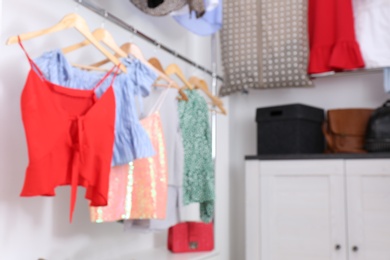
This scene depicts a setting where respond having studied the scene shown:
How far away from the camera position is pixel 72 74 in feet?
5.07

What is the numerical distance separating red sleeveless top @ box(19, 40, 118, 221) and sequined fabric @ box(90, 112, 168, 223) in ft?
0.53

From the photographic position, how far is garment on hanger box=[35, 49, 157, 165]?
1515mm

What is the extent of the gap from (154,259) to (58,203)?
552 mm

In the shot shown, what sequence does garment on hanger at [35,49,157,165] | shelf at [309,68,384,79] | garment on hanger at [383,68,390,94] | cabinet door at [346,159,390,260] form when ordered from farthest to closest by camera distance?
shelf at [309,68,384,79], garment on hanger at [383,68,390,94], cabinet door at [346,159,390,260], garment on hanger at [35,49,157,165]

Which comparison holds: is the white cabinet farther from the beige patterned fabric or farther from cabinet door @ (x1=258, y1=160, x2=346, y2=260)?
the beige patterned fabric

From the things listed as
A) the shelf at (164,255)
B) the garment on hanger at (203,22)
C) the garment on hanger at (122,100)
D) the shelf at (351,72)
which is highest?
the garment on hanger at (203,22)

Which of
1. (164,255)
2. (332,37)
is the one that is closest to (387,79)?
(332,37)

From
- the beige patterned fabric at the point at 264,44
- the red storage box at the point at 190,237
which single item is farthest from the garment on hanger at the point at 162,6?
the red storage box at the point at 190,237

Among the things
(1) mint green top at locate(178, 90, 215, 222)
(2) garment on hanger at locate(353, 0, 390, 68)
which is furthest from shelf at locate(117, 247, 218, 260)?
(2) garment on hanger at locate(353, 0, 390, 68)

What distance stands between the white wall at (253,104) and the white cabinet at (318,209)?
55 cm

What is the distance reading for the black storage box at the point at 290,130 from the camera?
8.50 feet

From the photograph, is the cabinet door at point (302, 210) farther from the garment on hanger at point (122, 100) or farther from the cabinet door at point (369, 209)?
the garment on hanger at point (122, 100)

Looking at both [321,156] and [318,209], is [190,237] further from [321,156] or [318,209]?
[321,156]

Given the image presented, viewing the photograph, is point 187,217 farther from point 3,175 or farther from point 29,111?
point 29,111
